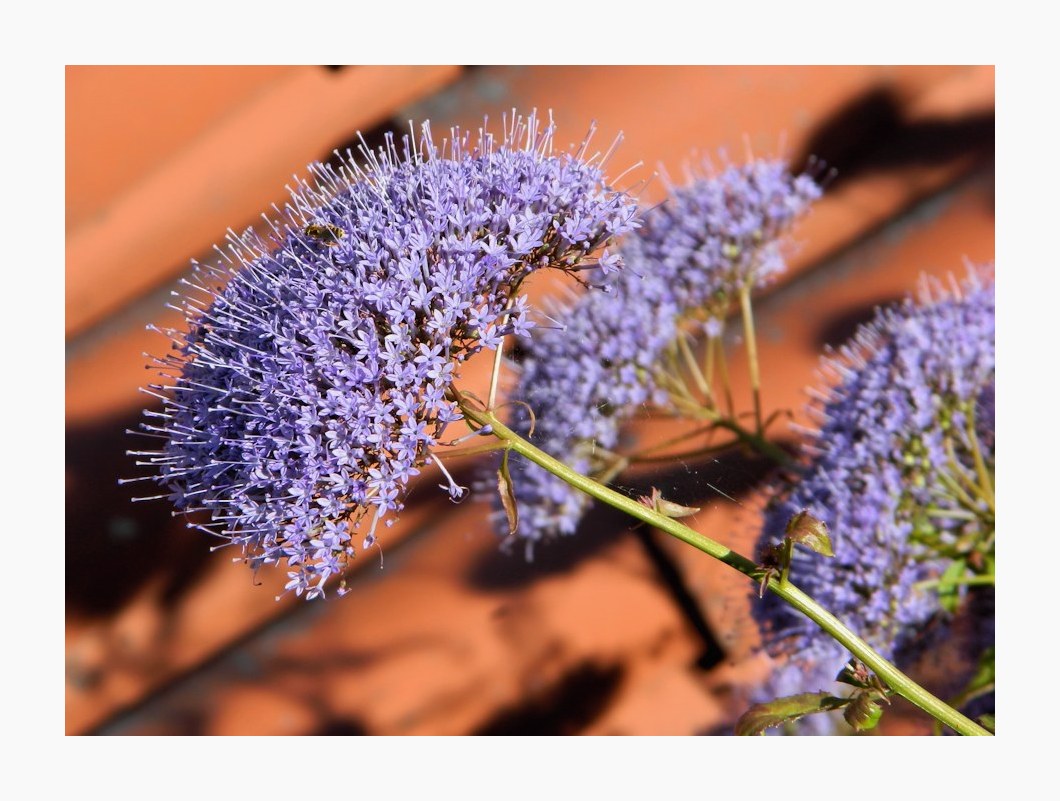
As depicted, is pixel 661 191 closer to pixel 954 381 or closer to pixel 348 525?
pixel 954 381

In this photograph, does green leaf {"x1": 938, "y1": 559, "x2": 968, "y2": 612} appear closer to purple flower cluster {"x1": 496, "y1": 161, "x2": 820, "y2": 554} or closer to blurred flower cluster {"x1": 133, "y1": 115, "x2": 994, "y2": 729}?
blurred flower cluster {"x1": 133, "y1": 115, "x2": 994, "y2": 729}

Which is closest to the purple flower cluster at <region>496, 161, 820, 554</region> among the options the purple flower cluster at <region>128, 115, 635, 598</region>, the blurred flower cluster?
the blurred flower cluster

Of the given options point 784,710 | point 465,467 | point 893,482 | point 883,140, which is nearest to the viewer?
point 784,710

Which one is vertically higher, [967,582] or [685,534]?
[685,534]

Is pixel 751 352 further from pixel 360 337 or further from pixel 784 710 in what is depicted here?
pixel 360 337

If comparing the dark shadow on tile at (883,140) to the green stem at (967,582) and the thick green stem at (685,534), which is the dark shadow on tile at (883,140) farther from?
the thick green stem at (685,534)

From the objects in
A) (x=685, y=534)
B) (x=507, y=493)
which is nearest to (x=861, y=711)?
(x=685, y=534)
